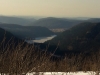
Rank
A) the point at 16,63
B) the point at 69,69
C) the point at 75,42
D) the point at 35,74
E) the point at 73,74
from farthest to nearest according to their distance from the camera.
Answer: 1. the point at 75,42
2. the point at 69,69
3. the point at 73,74
4. the point at 35,74
5. the point at 16,63

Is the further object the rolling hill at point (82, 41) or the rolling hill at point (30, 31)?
the rolling hill at point (30, 31)

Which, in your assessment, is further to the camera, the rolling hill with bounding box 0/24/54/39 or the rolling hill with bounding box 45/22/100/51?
the rolling hill with bounding box 0/24/54/39

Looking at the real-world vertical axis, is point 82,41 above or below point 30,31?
above

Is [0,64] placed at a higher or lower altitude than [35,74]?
higher

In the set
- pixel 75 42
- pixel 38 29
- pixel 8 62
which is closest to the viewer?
pixel 8 62

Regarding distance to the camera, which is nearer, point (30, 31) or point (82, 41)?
point (82, 41)

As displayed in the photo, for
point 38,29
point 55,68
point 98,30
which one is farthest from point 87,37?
point 38,29

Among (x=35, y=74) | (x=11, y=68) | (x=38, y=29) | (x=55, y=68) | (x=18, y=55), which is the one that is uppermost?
(x=18, y=55)

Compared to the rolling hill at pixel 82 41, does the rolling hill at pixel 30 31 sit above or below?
below

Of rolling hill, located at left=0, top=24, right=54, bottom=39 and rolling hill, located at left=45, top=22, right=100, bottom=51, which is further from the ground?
rolling hill, located at left=45, top=22, right=100, bottom=51

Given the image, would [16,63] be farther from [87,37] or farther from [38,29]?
[38,29]

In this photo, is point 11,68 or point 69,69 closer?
point 11,68
